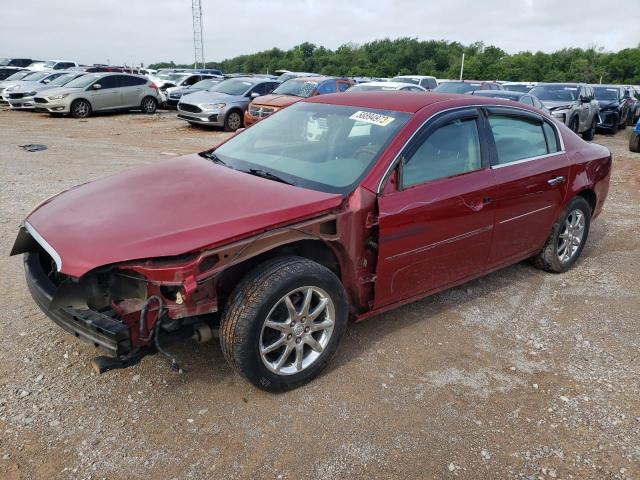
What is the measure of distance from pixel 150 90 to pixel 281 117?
645 inches

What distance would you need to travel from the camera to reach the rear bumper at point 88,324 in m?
2.56

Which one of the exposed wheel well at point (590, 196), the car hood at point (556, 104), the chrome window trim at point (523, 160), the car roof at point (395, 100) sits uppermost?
the car roof at point (395, 100)

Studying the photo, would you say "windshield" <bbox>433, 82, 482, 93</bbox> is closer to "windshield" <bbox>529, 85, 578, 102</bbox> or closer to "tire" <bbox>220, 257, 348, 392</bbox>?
"windshield" <bbox>529, 85, 578, 102</bbox>

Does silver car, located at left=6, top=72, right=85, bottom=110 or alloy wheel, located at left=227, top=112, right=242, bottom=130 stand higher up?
silver car, located at left=6, top=72, right=85, bottom=110

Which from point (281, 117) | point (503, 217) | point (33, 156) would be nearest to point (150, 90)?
point (33, 156)

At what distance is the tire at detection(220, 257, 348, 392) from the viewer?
109 inches

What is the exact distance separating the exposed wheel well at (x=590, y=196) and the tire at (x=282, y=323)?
3129 mm

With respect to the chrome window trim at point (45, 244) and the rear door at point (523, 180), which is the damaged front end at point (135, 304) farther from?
the rear door at point (523, 180)

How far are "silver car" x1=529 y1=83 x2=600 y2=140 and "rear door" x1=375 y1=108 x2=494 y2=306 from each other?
38.3ft

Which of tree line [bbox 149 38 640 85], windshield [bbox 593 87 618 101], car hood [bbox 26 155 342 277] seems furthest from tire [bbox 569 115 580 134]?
tree line [bbox 149 38 640 85]

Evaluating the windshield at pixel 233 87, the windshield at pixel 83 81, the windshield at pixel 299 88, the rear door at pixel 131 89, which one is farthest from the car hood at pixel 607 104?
the windshield at pixel 83 81

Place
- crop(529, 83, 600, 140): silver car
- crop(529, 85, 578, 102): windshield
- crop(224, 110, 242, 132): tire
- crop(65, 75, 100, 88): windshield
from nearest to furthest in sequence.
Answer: crop(529, 83, 600, 140): silver car
crop(224, 110, 242, 132): tire
crop(529, 85, 578, 102): windshield
crop(65, 75, 100, 88): windshield

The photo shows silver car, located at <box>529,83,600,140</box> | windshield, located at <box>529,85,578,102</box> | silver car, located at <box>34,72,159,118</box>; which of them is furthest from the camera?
silver car, located at <box>34,72,159,118</box>

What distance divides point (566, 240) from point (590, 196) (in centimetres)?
55
